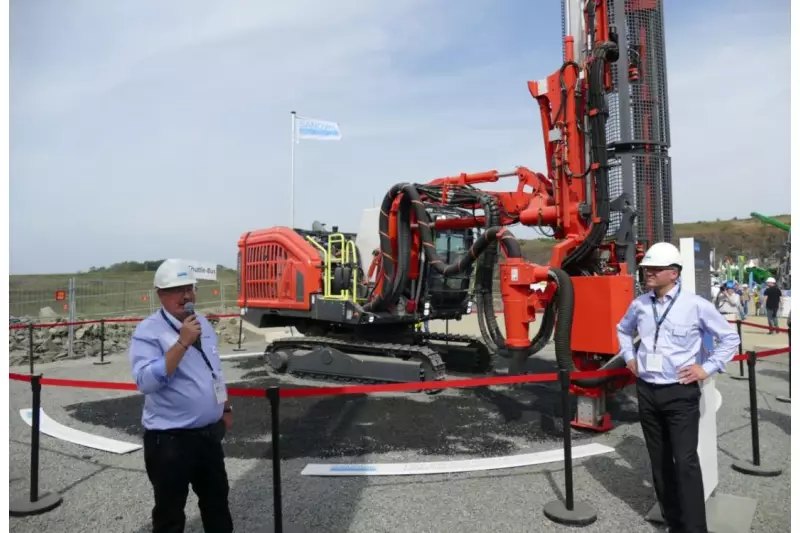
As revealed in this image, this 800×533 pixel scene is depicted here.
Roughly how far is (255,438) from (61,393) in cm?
409

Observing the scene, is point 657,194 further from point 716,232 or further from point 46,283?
point 716,232

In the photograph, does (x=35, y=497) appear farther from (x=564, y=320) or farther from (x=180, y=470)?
(x=564, y=320)

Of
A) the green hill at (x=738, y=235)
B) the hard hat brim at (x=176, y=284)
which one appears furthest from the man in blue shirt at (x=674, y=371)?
the green hill at (x=738, y=235)

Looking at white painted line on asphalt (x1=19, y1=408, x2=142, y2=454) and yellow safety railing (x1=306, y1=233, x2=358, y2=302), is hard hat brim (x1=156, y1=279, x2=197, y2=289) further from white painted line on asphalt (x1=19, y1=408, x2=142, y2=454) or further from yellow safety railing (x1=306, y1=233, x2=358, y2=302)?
yellow safety railing (x1=306, y1=233, x2=358, y2=302)

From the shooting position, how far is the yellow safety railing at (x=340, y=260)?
8.97m

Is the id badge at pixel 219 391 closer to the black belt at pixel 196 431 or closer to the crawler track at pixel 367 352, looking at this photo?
the black belt at pixel 196 431

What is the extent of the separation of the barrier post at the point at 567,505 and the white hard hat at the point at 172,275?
2.51 m

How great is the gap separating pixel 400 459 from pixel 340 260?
445 centimetres

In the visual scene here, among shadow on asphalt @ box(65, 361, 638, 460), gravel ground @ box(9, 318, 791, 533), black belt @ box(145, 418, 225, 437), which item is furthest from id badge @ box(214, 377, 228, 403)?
shadow on asphalt @ box(65, 361, 638, 460)

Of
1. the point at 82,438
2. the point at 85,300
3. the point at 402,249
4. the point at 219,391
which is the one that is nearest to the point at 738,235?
the point at 85,300

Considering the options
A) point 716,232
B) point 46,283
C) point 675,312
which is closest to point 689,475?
point 675,312

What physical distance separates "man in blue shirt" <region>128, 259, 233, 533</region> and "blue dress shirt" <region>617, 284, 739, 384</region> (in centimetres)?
256

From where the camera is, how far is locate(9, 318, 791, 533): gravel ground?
4.03 m

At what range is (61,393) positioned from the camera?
27.4 ft
